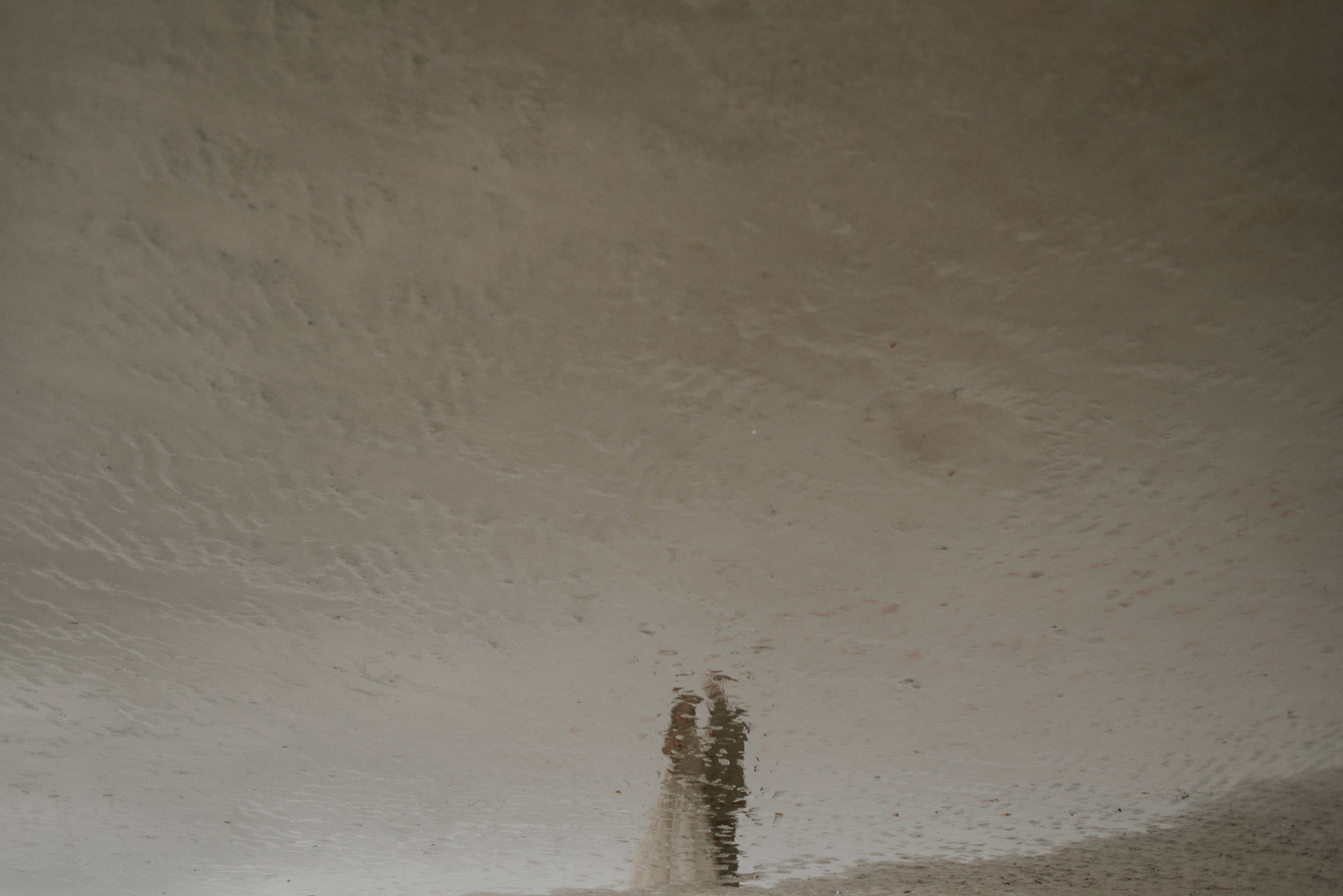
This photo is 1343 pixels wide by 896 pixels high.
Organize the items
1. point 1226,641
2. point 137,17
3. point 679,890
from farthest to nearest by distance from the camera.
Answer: point 679,890 → point 1226,641 → point 137,17

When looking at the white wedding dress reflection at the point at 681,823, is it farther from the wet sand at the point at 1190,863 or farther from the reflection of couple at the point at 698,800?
the wet sand at the point at 1190,863

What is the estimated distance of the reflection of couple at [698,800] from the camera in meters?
1.59

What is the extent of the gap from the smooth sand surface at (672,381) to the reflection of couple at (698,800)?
2.4 inches

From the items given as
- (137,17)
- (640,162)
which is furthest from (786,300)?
(137,17)

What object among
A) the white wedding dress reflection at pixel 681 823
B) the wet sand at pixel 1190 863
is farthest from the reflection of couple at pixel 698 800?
the wet sand at pixel 1190 863

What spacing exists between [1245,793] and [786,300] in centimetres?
162

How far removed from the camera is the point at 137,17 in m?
0.71

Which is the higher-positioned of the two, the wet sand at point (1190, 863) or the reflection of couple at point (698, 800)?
the reflection of couple at point (698, 800)

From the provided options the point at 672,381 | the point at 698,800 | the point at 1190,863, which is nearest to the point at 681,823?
the point at 698,800

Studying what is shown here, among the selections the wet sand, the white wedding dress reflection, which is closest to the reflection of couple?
the white wedding dress reflection

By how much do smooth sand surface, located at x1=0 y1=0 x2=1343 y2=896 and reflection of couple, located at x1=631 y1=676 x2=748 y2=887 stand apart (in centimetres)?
6

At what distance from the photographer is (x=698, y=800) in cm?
192

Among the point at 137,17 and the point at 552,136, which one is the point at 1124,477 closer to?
the point at 552,136

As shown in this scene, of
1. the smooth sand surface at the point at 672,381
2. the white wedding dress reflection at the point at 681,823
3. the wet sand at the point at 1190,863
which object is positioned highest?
the smooth sand surface at the point at 672,381
